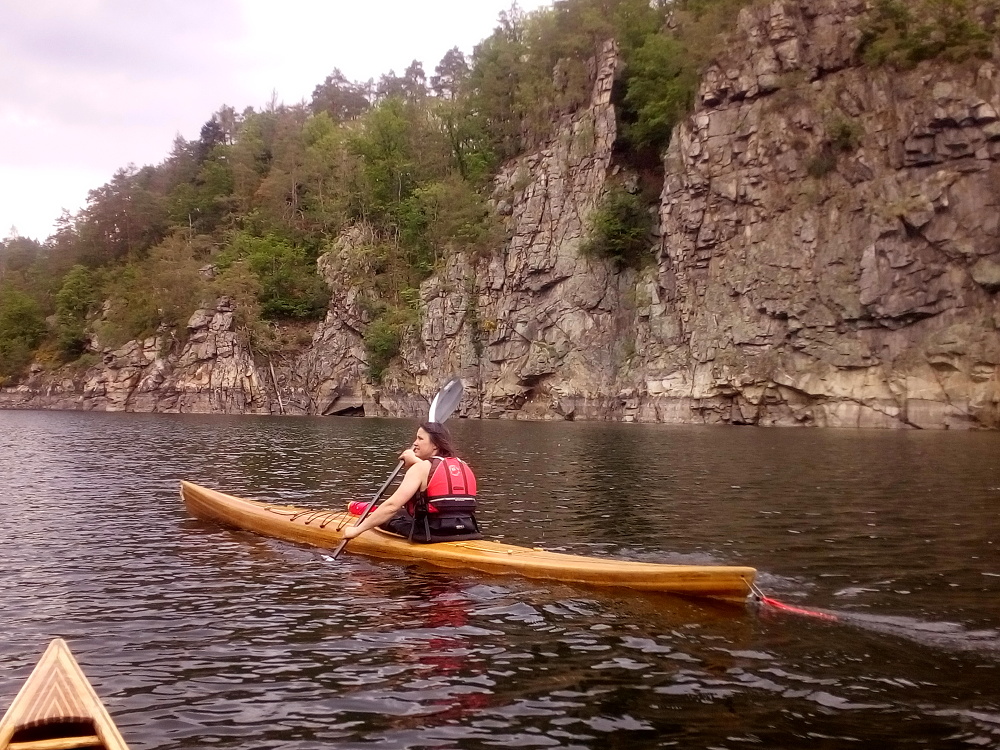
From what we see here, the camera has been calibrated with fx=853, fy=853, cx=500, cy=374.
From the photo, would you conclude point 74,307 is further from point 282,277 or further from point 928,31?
point 928,31

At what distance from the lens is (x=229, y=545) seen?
42.5 ft

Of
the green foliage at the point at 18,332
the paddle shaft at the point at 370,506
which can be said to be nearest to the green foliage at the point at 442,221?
the green foliage at the point at 18,332

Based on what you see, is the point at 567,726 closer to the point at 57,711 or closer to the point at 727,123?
the point at 57,711

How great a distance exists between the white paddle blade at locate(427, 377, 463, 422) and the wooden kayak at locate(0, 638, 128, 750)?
780 centimetres

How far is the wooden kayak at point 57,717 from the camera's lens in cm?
495

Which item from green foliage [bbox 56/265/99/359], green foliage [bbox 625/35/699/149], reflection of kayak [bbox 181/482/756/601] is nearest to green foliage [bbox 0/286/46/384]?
green foliage [bbox 56/265/99/359]

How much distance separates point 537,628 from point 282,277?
229ft

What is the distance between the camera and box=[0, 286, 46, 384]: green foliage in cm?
8112

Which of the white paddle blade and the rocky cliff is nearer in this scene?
the white paddle blade

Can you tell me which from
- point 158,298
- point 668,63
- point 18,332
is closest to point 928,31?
point 668,63

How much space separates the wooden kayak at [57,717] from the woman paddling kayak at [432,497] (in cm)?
556

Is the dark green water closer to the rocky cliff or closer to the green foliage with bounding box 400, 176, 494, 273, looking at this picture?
the rocky cliff

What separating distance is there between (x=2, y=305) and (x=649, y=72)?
222 feet

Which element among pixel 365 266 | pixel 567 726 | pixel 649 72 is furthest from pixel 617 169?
pixel 567 726
